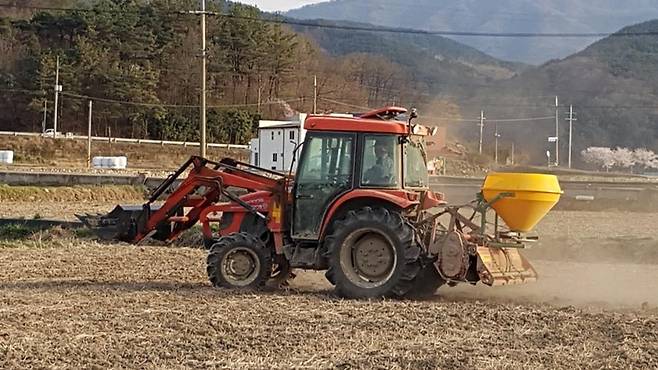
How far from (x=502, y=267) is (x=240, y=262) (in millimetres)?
3791

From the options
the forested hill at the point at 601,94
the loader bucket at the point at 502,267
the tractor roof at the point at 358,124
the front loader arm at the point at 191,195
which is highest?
the forested hill at the point at 601,94

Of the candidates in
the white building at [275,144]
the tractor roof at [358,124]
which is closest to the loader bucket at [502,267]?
the tractor roof at [358,124]

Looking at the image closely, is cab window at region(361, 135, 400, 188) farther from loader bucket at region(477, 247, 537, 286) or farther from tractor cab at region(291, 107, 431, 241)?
loader bucket at region(477, 247, 537, 286)

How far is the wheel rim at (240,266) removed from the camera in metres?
13.3

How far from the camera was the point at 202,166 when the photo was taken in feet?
48.0

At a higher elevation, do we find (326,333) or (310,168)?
(310,168)

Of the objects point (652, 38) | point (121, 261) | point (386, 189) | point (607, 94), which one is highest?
point (652, 38)

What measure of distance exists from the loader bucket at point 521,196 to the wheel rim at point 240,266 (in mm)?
3505

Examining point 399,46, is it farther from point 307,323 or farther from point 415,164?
point 307,323

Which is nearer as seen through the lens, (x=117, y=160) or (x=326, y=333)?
(x=326, y=333)

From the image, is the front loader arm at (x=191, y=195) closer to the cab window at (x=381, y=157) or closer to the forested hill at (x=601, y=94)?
the cab window at (x=381, y=157)

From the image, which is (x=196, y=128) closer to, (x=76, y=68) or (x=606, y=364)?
(x=76, y=68)

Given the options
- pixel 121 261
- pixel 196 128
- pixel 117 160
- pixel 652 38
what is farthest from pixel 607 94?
pixel 121 261

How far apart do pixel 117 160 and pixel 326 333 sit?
5380 cm
